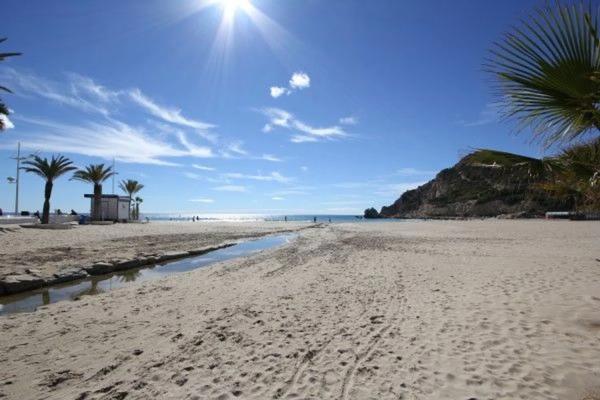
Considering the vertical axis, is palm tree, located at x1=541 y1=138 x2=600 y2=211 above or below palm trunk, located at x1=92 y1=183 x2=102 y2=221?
below

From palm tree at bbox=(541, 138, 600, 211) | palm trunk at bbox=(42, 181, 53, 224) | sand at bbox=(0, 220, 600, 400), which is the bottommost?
sand at bbox=(0, 220, 600, 400)

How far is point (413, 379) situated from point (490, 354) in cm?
152

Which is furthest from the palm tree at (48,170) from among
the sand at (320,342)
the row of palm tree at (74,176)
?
the sand at (320,342)

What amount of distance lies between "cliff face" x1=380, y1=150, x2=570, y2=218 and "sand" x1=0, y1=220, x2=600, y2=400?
7.53 ft

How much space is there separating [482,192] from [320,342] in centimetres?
478

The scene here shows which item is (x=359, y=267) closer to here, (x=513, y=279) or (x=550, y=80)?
(x=513, y=279)

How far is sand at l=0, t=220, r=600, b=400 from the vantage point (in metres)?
4.27

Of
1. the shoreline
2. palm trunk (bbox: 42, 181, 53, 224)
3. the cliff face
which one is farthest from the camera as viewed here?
palm trunk (bbox: 42, 181, 53, 224)

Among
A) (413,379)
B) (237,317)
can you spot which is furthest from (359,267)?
(413,379)

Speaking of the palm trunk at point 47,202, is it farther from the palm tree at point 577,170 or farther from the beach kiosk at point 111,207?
the palm tree at point 577,170

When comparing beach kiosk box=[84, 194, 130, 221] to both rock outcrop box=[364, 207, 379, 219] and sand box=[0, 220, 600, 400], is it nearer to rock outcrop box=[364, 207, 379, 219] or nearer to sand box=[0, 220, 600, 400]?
sand box=[0, 220, 600, 400]

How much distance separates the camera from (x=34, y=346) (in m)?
5.84

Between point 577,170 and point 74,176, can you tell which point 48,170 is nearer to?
point 74,176

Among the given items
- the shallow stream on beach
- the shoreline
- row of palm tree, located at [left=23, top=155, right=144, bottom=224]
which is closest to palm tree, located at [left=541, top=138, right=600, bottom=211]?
the shallow stream on beach
